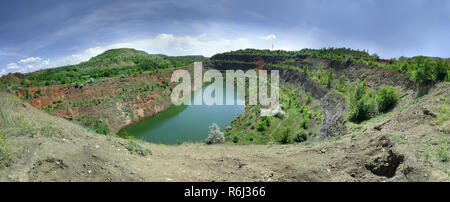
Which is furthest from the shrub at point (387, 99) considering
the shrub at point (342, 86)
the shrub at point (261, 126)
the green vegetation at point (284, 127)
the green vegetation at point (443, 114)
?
the shrub at point (261, 126)

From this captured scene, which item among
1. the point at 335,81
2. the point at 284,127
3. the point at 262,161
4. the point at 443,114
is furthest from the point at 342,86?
the point at 262,161

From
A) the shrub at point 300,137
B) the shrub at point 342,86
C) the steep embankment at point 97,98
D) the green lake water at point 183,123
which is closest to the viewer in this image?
the shrub at point 300,137

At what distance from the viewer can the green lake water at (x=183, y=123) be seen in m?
25.2

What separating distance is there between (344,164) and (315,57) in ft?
129

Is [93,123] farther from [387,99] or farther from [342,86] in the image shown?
[342,86]

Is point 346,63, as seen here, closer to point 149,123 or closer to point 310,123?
point 310,123

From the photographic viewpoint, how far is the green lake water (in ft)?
82.5

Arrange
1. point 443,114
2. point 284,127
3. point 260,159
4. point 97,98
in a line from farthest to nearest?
point 97,98, point 284,127, point 260,159, point 443,114


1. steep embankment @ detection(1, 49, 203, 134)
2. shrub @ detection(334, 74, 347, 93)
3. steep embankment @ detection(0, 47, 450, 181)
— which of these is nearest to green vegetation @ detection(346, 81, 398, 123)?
steep embankment @ detection(0, 47, 450, 181)

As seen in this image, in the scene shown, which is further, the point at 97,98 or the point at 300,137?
the point at 97,98

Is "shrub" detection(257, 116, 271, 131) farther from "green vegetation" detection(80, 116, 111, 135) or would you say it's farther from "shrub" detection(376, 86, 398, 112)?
"green vegetation" detection(80, 116, 111, 135)

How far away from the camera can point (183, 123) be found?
3078 cm

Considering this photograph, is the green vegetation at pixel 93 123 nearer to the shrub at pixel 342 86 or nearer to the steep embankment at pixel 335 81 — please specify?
the steep embankment at pixel 335 81
